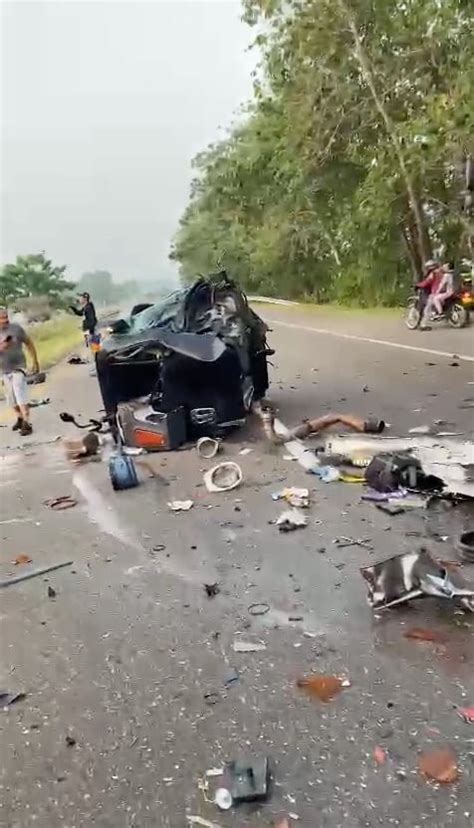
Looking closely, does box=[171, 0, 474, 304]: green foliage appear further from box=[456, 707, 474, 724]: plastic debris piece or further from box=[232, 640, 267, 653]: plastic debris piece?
box=[456, 707, 474, 724]: plastic debris piece

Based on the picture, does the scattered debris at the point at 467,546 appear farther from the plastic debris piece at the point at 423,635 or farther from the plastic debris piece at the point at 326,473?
the plastic debris piece at the point at 326,473

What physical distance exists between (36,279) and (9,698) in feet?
71.3

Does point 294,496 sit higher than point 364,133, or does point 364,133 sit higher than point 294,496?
point 364,133

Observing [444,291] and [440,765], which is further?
[444,291]

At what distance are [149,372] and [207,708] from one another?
533 centimetres

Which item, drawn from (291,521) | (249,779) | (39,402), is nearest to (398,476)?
(291,521)

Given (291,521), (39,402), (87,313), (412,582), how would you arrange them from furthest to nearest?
1. (87,313)
2. (39,402)
3. (291,521)
4. (412,582)

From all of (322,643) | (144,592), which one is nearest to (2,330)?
(144,592)

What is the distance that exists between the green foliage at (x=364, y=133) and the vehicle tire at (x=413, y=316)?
2039 mm

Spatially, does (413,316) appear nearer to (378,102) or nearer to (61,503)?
(378,102)

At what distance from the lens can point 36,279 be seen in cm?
2386

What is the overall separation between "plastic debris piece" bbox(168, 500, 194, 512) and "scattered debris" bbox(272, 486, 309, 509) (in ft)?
1.97

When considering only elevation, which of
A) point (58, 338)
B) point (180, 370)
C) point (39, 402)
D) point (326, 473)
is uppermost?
point (180, 370)

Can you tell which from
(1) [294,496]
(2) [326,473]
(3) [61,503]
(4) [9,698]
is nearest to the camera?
(4) [9,698]
